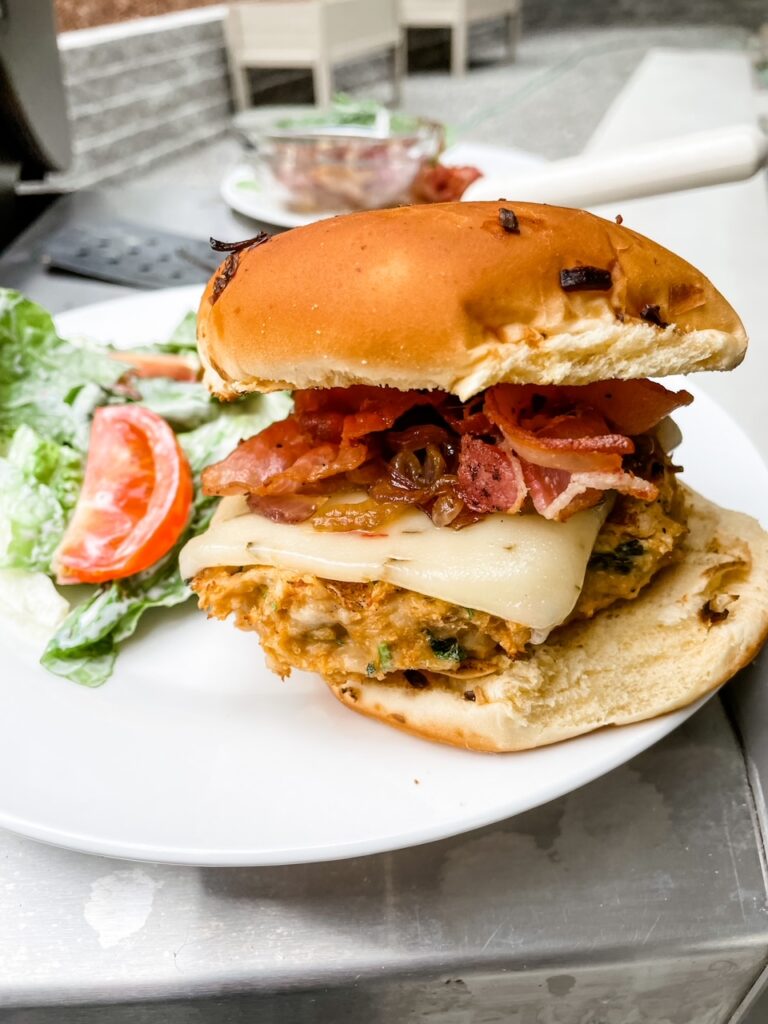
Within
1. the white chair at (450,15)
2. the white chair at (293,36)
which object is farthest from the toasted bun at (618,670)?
the white chair at (450,15)

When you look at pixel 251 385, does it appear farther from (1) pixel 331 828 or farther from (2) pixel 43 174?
(2) pixel 43 174

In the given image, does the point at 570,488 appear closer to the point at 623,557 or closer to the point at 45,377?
the point at 623,557

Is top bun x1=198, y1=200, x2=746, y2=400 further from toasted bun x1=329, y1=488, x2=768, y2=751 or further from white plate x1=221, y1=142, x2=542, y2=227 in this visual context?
white plate x1=221, y1=142, x2=542, y2=227

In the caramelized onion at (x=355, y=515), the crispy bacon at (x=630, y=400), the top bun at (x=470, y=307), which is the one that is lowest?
the caramelized onion at (x=355, y=515)

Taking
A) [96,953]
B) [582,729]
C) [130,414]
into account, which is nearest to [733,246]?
[130,414]

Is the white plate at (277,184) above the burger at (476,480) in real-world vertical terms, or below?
below

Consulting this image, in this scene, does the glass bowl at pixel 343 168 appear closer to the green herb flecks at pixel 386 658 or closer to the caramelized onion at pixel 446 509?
the caramelized onion at pixel 446 509

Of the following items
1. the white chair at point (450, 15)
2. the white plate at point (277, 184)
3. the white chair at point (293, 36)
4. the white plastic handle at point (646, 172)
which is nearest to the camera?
the white plastic handle at point (646, 172)

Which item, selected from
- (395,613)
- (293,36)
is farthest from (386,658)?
(293,36)
